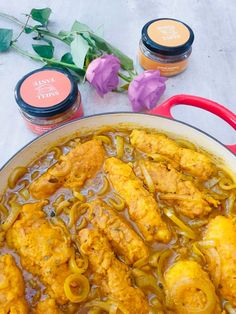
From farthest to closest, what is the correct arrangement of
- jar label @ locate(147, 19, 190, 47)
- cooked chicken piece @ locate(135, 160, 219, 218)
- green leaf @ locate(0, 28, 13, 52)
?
1. green leaf @ locate(0, 28, 13, 52)
2. jar label @ locate(147, 19, 190, 47)
3. cooked chicken piece @ locate(135, 160, 219, 218)

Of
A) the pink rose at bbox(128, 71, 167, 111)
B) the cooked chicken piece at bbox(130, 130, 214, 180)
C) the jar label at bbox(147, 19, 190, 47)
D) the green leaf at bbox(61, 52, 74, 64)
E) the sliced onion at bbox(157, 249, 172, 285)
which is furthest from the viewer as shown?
the green leaf at bbox(61, 52, 74, 64)

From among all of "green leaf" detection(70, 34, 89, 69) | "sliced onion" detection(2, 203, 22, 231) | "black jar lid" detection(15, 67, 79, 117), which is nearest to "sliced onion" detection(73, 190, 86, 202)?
"sliced onion" detection(2, 203, 22, 231)

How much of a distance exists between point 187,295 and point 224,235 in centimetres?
26

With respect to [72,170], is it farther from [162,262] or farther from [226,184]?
[226,184]

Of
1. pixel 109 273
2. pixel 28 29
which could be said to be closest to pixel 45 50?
pixel 28 29

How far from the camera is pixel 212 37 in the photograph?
255 centimetres

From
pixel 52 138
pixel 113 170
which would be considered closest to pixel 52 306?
pixel 113 170

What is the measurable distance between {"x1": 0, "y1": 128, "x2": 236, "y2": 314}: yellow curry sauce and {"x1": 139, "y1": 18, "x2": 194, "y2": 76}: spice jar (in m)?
0.57

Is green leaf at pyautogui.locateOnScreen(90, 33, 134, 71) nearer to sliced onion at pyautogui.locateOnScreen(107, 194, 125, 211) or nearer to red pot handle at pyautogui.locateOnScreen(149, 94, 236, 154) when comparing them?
red pot handle at pyautogui.locateOnScreen(149, 94, 236, 154)

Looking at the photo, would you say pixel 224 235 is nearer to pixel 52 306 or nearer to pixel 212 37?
pixel 52 306

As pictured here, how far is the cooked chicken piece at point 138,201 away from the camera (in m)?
1.50

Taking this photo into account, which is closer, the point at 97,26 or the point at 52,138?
the point at 52,138

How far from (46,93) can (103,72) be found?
0.36 metres

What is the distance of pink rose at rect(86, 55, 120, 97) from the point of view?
2031 millimetres
